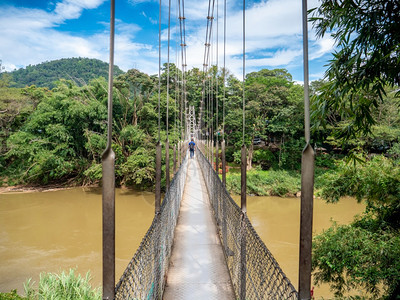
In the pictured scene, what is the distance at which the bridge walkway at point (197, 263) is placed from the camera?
1.67 m

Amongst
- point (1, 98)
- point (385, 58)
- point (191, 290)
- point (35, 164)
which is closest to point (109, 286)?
point (191, 290)

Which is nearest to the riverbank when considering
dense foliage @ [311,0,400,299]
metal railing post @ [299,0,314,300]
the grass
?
the grass

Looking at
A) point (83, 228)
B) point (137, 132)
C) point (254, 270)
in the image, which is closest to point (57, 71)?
point (137, 132)

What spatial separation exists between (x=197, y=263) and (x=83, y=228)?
23.0 feet

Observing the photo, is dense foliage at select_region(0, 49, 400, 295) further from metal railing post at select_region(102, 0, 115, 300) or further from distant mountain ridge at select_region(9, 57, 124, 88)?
distant mountain ridge at select_region(9, 57, 124, 88)

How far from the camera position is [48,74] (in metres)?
26.2

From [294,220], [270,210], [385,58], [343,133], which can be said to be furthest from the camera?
[270,210]

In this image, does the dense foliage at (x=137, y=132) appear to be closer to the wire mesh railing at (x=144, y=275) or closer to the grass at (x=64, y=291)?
the grass at (x=64, y=291)

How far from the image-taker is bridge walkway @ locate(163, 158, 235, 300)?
167cm

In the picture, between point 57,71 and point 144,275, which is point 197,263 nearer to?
point 144,275

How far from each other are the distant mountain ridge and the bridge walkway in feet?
70.3

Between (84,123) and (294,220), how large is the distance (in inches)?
349

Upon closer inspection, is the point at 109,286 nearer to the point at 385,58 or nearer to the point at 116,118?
the point at 385,58

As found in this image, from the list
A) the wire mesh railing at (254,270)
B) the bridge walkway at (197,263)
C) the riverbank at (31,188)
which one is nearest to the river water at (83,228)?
the riverbank at (31,188)
